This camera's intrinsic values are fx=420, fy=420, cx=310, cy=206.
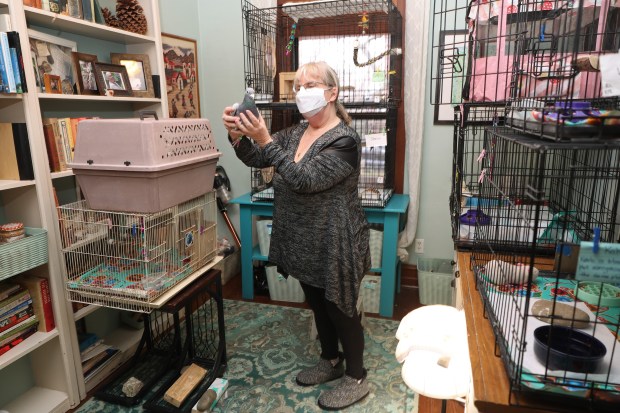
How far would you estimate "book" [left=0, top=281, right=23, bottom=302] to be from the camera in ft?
5.50

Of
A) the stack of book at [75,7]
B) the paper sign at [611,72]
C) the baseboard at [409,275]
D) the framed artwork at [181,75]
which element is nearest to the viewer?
the paper sign at [611,72]

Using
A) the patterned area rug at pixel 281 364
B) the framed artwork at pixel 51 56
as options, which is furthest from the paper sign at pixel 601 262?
the framed artwork at pixel 51 56

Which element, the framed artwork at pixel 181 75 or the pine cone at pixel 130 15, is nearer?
the pine cone at pixel 130 15

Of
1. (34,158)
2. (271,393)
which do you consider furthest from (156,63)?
(271,393)

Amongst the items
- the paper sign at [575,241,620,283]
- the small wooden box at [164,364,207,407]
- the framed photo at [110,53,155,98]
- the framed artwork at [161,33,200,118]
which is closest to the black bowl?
the paper sign at [575,241,620,283]

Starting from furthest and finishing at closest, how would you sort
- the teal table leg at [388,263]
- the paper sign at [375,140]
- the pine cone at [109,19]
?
the teal table leg at [388,263], the paper sign at [375,140], the pine cone at [109,19]

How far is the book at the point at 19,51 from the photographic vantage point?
1521 mm

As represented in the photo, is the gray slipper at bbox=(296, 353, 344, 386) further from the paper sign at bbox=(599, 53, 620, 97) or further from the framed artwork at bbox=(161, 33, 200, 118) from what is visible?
the framed artwork at bbox=(161, 33, 200, 118)

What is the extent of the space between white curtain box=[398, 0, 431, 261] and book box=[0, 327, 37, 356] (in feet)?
7.03

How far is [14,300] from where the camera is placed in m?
1.70

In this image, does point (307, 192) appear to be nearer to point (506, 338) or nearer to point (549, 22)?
point (506, 338)

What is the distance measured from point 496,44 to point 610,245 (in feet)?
3.83

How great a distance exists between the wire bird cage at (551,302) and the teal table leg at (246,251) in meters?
1.63

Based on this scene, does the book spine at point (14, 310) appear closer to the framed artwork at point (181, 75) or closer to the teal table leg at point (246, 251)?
the teal table leg at point (246, 251)
